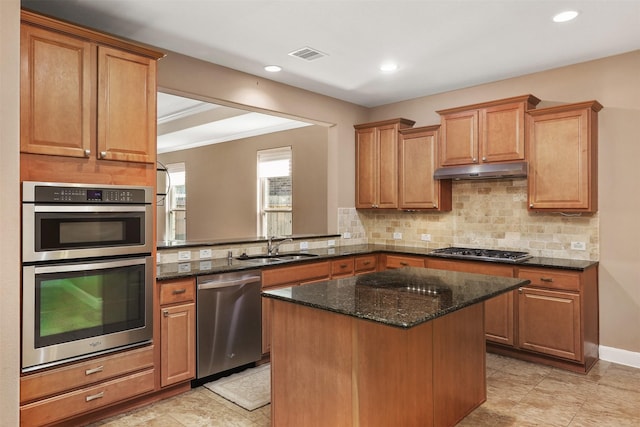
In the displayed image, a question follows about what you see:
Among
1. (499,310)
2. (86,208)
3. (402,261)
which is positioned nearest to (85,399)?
(86,208)

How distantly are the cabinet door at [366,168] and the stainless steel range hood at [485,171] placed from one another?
0.89 metres

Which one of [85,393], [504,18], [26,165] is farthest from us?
[504,18]

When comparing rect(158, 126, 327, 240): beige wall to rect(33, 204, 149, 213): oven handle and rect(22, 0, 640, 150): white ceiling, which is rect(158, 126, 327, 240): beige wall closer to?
rect(22, 0, 640, 150): white ceiling

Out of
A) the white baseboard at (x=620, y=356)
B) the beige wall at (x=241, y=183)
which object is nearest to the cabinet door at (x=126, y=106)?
the beige wall at (x=241, y=183)

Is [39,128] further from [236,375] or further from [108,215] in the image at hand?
[236,375]

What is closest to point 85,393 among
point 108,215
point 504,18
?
point 108,215

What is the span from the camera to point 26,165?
2455 mm

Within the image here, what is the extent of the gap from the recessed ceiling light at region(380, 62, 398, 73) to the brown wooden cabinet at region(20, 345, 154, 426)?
3147 mm

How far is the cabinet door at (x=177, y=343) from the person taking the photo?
119 inches

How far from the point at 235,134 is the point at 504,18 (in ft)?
16.8

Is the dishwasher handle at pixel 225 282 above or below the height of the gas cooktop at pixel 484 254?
below

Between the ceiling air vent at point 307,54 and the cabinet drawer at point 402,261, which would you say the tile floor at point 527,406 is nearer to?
the cabinet drawer at point 402,261

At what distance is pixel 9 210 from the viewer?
211 centimetres

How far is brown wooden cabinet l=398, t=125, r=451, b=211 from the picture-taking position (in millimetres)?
4738
